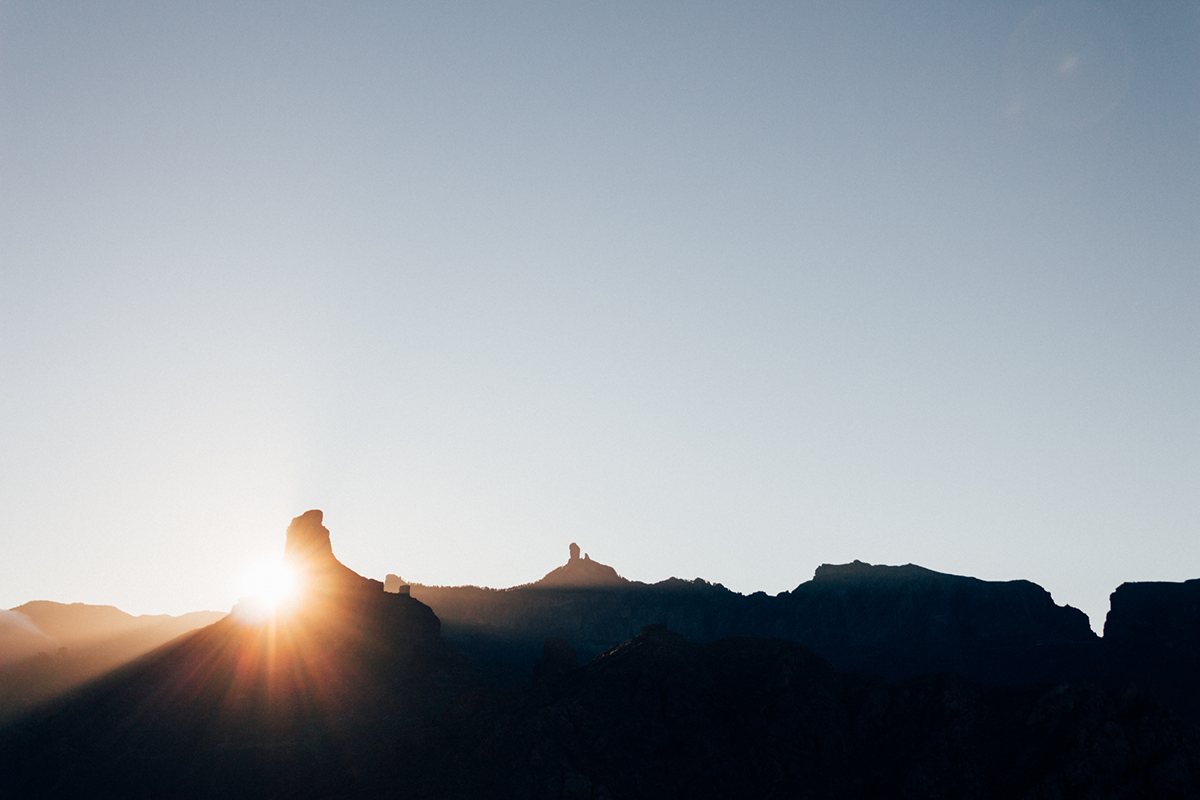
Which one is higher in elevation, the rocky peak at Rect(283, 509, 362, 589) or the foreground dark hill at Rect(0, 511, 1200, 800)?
the rocky peak at Rect(283, 509, 362, 589)

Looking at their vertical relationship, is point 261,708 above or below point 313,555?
below

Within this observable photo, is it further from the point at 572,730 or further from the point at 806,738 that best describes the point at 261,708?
the point at 806,738

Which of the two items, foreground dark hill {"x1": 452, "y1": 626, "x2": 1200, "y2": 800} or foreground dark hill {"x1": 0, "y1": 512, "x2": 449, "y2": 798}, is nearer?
foreground dark hill {"x1": 452, "y1": 626, "x2": 1200, "y2": 800}

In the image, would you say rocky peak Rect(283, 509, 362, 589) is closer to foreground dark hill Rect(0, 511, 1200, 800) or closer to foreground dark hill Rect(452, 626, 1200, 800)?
foreground dark hill Rect(0, 511, 1200, 800)

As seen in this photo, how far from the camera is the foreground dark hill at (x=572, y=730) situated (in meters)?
91.6

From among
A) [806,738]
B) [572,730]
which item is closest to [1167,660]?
[806,738]

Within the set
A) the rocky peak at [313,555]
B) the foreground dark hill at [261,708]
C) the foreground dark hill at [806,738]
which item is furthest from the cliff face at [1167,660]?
the rocky peak at [313,555]

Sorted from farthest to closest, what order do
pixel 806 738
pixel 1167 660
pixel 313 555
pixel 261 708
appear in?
pixel 1167 660 → pixel 313 555 → pixel 261 708 → pixel 806 738

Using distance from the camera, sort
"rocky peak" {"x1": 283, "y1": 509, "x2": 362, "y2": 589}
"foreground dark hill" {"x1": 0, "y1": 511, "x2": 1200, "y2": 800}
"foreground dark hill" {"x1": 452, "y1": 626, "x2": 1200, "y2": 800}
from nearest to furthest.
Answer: "foreground dark hill" {"x1": 452, "y1": 626, "x2": 1200, "y2": 800}, "foreground dark hill" {"x1": 0, "y1": 511, "x2": 1200, "y2": 800}, "rocky peak" {"x1": 283, "y1": 509, "x2": 362, "y2": 589}

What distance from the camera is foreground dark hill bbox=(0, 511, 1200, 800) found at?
300 feet

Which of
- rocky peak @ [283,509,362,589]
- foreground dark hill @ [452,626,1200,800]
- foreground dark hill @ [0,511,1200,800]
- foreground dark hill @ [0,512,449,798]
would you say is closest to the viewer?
foreground dark hill @ [452,626,1200,800]

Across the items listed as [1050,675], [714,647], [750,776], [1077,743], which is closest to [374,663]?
[714,647]

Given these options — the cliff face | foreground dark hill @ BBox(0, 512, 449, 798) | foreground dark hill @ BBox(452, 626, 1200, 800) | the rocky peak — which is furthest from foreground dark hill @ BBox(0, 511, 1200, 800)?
the cliff face

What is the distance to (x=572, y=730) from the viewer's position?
4225 inches
